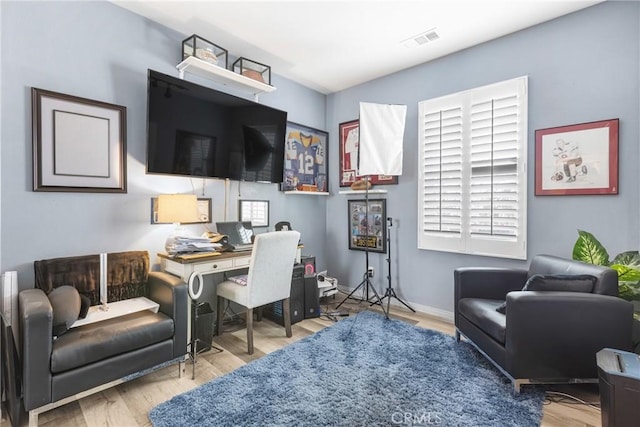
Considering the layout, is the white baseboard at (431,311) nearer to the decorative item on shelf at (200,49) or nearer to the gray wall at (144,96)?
the gray wall at (144,96)

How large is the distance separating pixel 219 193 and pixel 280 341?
1.53 m

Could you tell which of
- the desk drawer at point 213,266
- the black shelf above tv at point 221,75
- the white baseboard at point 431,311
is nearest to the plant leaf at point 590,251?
the white baseboard at point 431,311

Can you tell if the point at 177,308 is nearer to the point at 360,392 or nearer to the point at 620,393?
the point at 360,392

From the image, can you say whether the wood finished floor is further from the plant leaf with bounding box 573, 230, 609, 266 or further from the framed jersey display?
the framed jersey display

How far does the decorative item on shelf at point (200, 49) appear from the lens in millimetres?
2646

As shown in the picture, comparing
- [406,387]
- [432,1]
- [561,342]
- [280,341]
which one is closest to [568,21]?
[432,1]

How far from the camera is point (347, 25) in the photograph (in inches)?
104

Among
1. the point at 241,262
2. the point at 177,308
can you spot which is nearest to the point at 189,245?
the point at 241,262

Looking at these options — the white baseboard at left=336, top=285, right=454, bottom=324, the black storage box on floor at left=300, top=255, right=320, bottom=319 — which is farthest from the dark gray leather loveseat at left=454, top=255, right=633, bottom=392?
the black storage box on floor at left=300, top=255, right=320, bottom=319

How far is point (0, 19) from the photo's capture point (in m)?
1.89

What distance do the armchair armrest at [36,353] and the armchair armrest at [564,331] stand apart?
2.55m

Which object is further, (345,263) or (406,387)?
(345,263)

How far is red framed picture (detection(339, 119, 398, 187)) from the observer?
3906 mm

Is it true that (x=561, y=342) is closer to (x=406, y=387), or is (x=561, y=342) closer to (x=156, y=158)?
(x=406, y=387)
